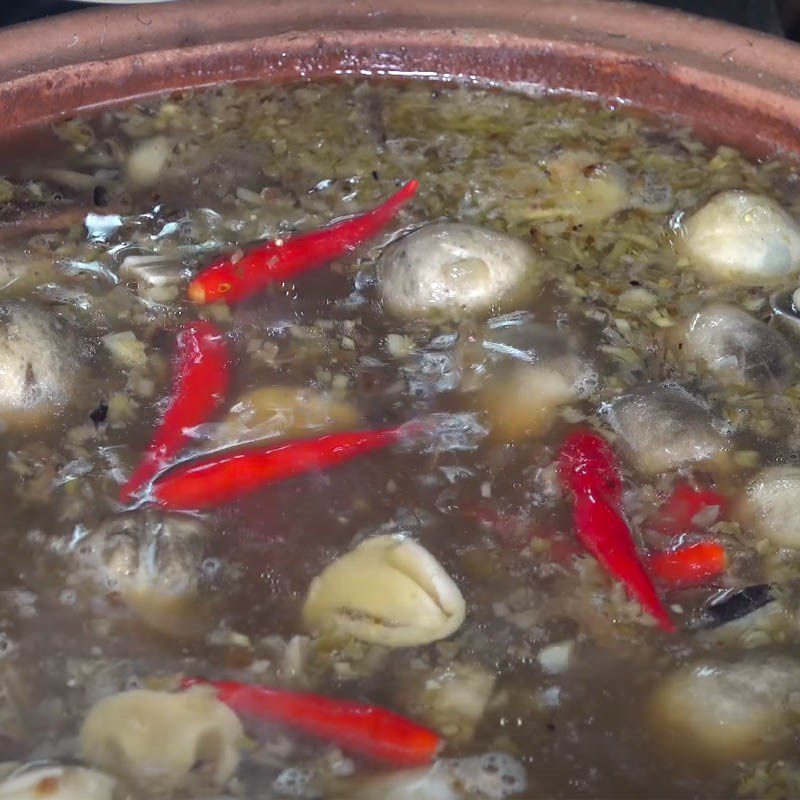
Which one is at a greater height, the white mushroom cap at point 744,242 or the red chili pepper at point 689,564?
the white mushroom cap at point 744,242

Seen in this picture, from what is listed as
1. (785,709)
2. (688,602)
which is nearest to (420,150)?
(688,602)

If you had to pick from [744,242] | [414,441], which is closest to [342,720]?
[414,441]

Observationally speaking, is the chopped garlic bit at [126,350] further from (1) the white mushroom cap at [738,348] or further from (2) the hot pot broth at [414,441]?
(1) the white mushroom cap at [738,348]

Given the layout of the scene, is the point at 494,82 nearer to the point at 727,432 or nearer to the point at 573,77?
the point at 573,77

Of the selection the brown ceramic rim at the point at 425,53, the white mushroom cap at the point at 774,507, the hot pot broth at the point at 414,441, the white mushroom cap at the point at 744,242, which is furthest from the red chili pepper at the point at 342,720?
the brown ceramic rim at the point at 425,53

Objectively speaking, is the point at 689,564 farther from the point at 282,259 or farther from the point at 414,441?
the point at 282,259

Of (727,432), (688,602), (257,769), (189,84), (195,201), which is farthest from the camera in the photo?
(189,84)

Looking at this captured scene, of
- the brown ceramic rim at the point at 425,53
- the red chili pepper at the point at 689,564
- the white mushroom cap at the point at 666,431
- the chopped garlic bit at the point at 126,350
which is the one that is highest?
the brown ceramic rim at the point at 425,53
